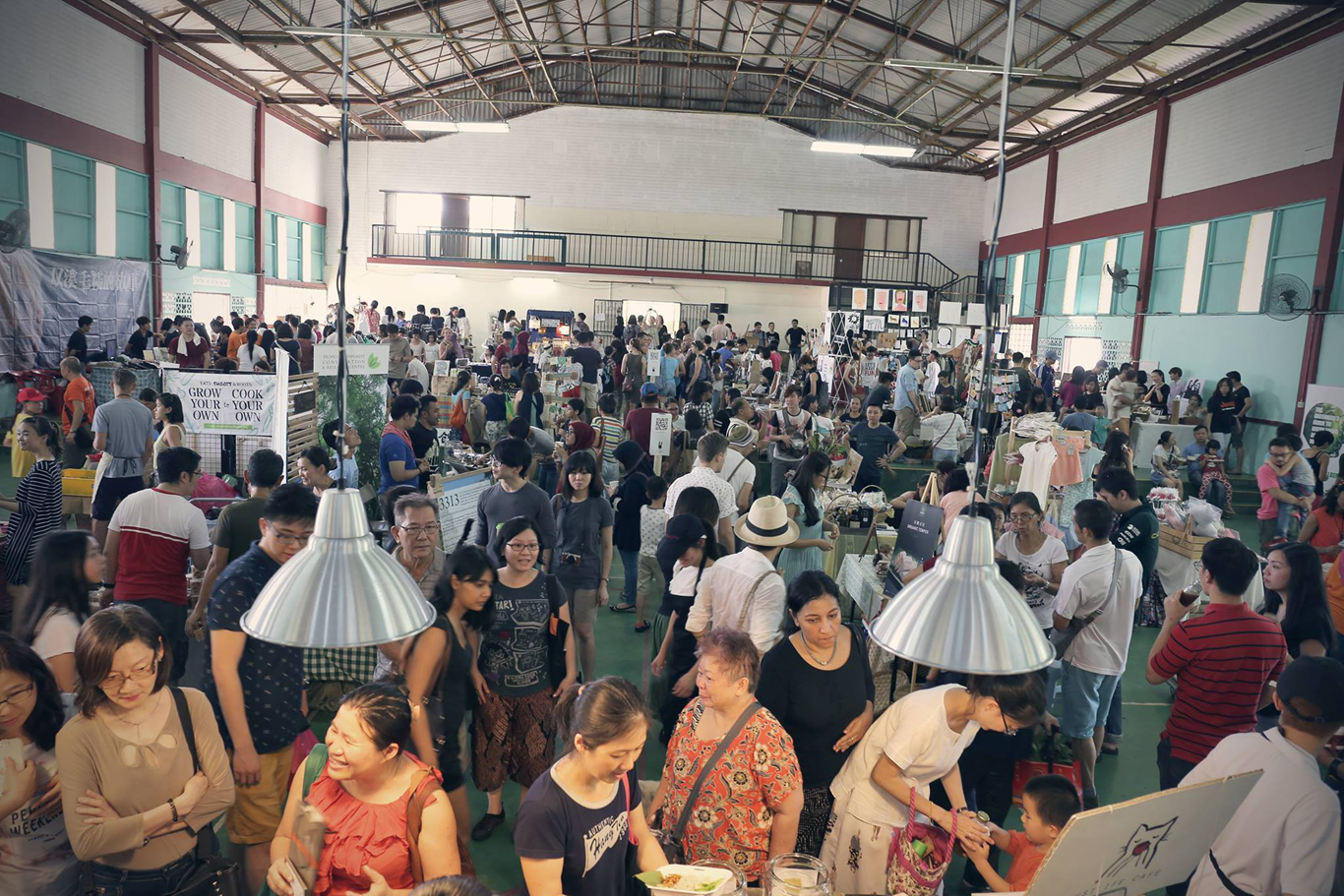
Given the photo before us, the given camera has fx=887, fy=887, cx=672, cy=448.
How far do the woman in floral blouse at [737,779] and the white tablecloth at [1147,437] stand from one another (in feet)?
35.6

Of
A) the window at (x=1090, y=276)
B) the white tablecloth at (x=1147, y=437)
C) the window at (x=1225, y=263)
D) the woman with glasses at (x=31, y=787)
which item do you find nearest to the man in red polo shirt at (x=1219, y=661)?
the woman with glasses at (x=31, y=787)

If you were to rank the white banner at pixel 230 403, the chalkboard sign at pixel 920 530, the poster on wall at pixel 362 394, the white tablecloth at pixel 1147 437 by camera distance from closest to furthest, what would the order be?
1. the chalkboard sign at pixel 920 530
2. the white banner at pixel 230 403
3. the poster on wall at pixel 362 394
4. the white tablecloth at pixel 1147 437

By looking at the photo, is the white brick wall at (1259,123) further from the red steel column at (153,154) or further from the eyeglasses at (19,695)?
the red steel column at (153,154)

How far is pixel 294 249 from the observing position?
68.3 ft

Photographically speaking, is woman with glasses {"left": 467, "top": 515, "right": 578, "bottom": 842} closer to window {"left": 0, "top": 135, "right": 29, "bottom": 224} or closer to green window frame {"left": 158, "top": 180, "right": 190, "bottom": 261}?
window {"left": 0, "top": 135, "right": 29, "bottom": 224}

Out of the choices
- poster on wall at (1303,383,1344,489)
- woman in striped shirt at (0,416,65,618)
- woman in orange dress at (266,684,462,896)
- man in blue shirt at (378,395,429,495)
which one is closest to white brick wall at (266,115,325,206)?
man in blue shirt at (378,395,429,495)

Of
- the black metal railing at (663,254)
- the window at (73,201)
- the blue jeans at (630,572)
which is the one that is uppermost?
the black metal railing at (663,254)

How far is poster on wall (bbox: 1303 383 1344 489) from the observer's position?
33.5 ft

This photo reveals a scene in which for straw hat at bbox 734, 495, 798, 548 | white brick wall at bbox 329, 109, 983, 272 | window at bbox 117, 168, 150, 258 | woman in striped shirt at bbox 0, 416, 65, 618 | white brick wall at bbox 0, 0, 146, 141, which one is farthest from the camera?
white brick wall at bbox 329, 109, 983, 272

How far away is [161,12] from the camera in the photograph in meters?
13.5

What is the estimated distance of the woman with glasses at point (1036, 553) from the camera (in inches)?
171

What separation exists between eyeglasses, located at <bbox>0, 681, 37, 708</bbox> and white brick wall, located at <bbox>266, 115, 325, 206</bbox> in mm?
18950

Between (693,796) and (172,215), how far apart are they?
16.1 metres

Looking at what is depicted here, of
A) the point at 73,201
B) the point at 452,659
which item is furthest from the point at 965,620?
the point at 73,201
